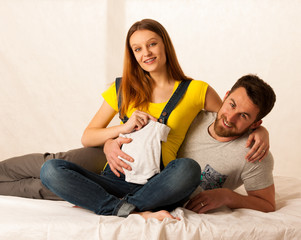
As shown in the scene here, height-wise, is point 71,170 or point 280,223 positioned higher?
point 71,170

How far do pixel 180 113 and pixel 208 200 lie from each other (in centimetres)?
45

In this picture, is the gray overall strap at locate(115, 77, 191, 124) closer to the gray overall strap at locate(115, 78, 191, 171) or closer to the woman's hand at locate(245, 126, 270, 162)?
the gray overall strap at locate(115, 78, 191, 171)

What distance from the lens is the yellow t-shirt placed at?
6.29ft

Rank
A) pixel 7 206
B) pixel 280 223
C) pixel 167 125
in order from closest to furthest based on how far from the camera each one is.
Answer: pixel 280 223
pixel 7 206
pixel 167 125

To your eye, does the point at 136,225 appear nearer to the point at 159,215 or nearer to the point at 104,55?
the point at 159,215

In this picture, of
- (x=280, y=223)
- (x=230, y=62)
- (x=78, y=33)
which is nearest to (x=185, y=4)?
(x=230, y=62)

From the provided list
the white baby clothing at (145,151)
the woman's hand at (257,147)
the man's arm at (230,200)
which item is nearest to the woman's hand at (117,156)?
the white baby clothing at (145,151)

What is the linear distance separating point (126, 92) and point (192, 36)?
1867 mm

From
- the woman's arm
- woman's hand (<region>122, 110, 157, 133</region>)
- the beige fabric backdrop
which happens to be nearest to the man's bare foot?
woman's hand (<region>122, 110, 157, 133</region>)

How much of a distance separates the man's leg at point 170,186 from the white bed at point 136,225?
9cm

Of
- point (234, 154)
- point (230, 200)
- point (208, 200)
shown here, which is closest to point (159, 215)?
point (208, 200)

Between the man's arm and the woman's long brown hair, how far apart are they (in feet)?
1.71

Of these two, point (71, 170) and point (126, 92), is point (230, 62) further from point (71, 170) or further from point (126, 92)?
point (71, 170)

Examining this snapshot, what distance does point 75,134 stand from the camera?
3742 millimetres
